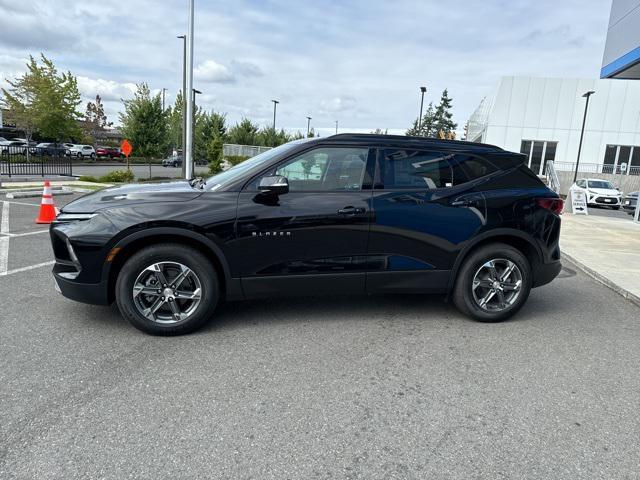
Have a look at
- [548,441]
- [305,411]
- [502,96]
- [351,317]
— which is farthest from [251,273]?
[502,96]

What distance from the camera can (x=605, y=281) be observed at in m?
6.46

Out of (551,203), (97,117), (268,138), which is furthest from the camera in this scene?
(97,117)

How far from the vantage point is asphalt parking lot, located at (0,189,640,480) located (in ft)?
8.02

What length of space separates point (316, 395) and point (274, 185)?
1.69 m

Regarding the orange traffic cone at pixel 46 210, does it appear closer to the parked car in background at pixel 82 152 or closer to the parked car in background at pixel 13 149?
the parked car in background at pixel 13 149

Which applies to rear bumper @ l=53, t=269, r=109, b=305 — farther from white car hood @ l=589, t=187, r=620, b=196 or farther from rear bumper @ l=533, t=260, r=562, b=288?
white car hood @ l=589, t=187, r=620, b=196

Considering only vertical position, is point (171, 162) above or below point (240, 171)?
below

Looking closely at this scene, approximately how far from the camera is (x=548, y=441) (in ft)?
8.80

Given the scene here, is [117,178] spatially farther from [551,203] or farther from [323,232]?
[551,203]

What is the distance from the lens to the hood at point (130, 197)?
153 inches

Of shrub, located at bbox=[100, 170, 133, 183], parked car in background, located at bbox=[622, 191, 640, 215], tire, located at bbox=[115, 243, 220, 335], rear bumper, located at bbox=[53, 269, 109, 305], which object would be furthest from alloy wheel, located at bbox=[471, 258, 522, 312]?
shrub, located at bbox=[100, 170, 133, 183]

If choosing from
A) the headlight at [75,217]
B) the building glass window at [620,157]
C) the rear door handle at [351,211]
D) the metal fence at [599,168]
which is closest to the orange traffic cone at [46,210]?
the headlight at [75,217]

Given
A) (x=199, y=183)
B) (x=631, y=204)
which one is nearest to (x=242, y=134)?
(x=631, y=204)

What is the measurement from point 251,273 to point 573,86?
116ft
